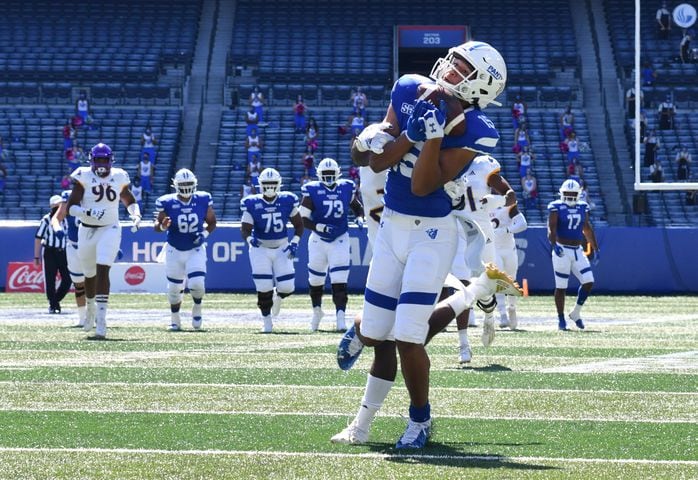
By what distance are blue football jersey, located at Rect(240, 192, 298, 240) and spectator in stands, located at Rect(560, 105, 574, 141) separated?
18912mm

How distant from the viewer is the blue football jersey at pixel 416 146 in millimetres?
6523

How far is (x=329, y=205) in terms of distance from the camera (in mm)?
16094

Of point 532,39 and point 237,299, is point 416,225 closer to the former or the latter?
point 237,299

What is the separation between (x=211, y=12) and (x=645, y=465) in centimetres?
3514

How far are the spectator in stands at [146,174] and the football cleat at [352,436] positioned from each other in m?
25.6

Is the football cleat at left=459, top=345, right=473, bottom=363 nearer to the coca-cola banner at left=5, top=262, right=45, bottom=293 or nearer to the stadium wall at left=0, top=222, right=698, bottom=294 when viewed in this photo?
the stadium wall at left=0, top=222, right=698, bottom=294

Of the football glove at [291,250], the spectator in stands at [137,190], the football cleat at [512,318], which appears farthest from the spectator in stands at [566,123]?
the football glove at [291,250]

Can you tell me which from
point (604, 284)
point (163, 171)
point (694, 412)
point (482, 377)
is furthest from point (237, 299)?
point (694, 412)

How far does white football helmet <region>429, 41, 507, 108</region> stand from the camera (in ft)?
21.6

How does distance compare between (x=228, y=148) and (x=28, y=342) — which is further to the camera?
(x=228, y=148)

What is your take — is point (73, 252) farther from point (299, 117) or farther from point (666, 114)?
point (666, 114)

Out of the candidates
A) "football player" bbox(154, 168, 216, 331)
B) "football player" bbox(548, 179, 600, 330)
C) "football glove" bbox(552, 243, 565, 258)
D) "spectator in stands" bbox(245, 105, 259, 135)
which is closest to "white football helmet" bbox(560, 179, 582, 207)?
"football player" bbox(548, 179, 600, 330)

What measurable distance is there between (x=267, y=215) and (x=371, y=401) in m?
9.56

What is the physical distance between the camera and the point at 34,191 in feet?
105
